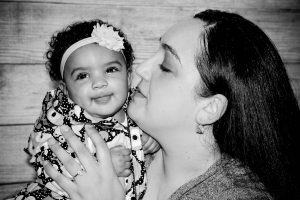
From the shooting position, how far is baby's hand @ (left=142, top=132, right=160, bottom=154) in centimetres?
130

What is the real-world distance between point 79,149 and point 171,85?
431 millimetres

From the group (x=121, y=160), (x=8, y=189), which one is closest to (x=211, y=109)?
(x=121, y=160)

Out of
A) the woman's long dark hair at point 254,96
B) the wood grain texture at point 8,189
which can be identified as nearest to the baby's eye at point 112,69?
the woman's long dark hair at point 254,96

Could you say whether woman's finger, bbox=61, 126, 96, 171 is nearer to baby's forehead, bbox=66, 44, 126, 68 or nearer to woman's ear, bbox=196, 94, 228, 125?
baby's forehead, bbox=66, 44, 126, 68

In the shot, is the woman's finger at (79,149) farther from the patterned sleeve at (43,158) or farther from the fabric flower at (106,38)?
the fabric flower at (106,38)

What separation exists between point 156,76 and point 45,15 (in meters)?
0.79

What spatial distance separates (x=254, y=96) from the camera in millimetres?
913

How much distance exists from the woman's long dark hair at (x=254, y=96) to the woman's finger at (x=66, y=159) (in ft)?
1.82

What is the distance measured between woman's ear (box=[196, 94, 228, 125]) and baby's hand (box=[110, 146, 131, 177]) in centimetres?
34

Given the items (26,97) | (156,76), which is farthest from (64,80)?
(156,76)

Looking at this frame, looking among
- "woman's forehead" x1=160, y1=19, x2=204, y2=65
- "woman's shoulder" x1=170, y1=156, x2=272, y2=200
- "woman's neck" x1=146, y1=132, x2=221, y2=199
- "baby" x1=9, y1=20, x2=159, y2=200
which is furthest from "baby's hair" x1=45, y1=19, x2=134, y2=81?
"woman's shoulder" x1=170, y1=156, x2=272, y2=200

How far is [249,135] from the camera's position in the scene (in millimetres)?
958

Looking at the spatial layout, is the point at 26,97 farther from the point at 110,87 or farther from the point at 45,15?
the point at 110,87

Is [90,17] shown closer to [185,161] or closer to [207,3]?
[207,3]
